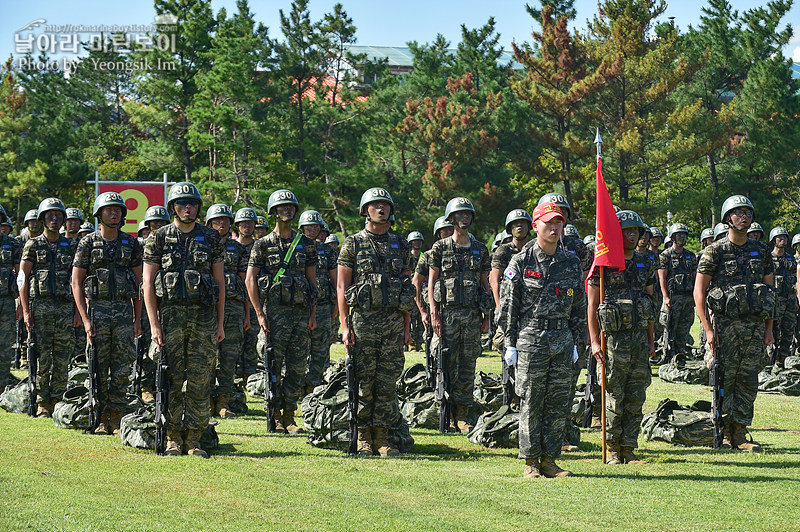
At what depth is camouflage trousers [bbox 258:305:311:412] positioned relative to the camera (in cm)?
1154

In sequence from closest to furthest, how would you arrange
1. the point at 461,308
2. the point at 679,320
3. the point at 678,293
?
the point at 461,308 < the point at 679,320 < the point at 678,293

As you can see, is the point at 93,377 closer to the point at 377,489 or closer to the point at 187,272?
the point at 187,272

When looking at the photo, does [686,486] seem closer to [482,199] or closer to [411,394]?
[411,394]

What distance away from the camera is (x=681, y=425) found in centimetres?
1104

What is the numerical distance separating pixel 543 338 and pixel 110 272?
511 cm

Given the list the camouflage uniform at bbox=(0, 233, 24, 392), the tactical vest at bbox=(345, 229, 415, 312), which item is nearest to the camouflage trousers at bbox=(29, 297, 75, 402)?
the camouflage uniform at bbox=(0, 233, 24, 392)

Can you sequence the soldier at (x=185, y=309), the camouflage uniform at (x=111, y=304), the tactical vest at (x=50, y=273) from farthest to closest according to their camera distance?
the tactical vest at (x=50, y=273) → the camouflage uniform at (x=111, y=304) → the soldier at (x=185, y=309)

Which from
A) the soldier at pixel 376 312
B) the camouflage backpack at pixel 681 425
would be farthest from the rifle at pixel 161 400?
the camouflage backpack at pixel 681 425

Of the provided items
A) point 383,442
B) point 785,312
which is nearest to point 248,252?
point 383,442

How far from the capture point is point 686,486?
28.0ft

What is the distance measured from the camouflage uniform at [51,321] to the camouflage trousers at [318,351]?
3.13 metres

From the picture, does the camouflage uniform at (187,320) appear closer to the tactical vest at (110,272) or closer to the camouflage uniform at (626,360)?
the tactical vest at (110,272)

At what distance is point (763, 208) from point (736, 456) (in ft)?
116

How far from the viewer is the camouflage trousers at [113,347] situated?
431 inches
